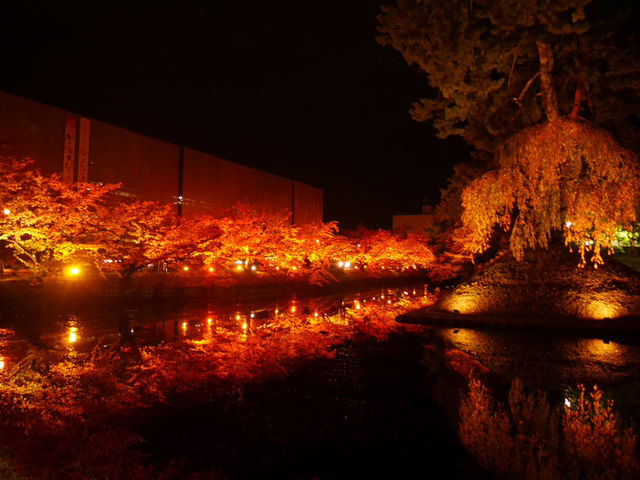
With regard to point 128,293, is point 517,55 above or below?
above

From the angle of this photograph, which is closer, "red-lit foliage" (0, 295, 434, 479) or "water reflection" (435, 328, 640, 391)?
"red-lit foliage" (0, 295, 434, 479)

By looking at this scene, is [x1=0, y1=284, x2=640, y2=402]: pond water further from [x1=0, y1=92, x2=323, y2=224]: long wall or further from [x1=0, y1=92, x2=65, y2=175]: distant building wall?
[x1=0, y1=92, x2=65, y2=175]: distant building wall

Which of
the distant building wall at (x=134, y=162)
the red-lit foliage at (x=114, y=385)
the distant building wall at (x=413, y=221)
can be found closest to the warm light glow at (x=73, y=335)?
the red-lit foliage at (x=114, y=385)

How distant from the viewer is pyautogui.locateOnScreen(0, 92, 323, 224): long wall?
23.8 meters

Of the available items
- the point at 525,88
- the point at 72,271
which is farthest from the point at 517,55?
the point at 72,271

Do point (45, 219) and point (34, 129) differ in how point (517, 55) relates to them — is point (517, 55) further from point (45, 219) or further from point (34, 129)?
point (34, 129)

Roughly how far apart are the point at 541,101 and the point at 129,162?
82.3 ft

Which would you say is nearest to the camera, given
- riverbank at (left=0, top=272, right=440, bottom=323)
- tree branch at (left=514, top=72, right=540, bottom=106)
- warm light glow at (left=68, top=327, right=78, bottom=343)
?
warm light glow at (left=68, top=327, right=78, bottom=343)

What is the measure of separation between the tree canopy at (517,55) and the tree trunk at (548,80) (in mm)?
237

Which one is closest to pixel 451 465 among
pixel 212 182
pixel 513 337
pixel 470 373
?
pixel 470 373

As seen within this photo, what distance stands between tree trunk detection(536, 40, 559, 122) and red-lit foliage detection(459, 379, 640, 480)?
8757 mm

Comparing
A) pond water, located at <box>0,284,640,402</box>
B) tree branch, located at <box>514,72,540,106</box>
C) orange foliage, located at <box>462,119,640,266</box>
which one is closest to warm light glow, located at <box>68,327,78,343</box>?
pond water, located at <box>0,284,640,402</box>

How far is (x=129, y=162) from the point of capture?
28.8 m

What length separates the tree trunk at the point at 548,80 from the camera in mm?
11828
